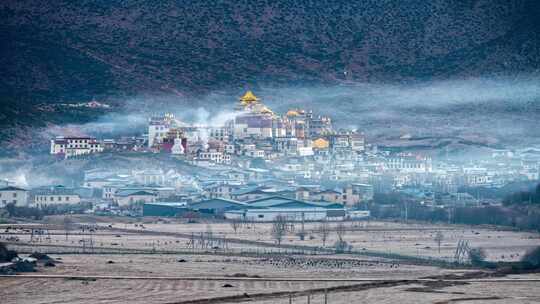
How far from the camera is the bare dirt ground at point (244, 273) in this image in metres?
43.9

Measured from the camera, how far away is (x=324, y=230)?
67.4m

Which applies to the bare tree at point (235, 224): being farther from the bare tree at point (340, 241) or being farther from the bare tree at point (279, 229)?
the bare tree at point (340, 241)

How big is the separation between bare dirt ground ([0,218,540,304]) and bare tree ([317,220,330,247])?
0.35 meters

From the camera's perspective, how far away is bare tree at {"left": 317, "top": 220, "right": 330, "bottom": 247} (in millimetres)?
64094

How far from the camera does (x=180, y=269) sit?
50.4m

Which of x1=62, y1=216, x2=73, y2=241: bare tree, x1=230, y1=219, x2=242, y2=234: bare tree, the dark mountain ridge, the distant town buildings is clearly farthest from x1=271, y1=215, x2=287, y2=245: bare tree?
the dark mountain ridge

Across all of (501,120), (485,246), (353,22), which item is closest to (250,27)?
(353,22)

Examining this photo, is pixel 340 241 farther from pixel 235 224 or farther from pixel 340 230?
pixel 235 224

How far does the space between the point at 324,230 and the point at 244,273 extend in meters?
18.0

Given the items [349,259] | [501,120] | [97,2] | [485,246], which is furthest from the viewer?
[97,2]

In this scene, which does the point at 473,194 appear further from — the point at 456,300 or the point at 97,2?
the point at 97,2

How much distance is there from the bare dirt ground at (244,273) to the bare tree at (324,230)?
1.14ft

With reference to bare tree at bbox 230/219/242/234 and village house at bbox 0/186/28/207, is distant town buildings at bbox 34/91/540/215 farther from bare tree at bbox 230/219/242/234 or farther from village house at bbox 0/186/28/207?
bare tree at bbox 230/219/242/234

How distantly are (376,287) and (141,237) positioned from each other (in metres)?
19.9
